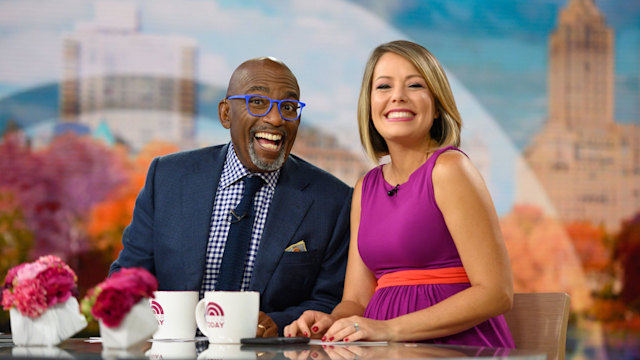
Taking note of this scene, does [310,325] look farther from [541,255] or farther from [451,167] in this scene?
[541,255]

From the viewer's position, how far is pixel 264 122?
2.19 m

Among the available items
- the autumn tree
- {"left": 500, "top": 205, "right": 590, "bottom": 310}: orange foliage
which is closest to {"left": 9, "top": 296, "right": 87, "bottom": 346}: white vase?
{"left": 500, "top": 205, "right": 590, "bottom": 310}: orange foliage

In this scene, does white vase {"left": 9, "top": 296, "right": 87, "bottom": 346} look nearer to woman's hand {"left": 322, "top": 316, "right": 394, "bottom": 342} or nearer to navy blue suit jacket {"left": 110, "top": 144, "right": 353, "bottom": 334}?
woman's hand {"left": 322, "top": 316, "right": 394, "bottom": 342}

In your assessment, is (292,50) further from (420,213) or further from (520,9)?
(420,213)

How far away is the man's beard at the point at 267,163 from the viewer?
2199 millimetres

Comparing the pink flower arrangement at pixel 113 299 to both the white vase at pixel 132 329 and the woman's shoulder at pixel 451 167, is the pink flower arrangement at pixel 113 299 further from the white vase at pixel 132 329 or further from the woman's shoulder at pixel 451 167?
the woman's shoulder at pixel 451 167

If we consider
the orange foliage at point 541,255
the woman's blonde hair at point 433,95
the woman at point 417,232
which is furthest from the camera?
the orange foliage at point 541,255

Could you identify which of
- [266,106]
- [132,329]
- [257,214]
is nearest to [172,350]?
[132,329]

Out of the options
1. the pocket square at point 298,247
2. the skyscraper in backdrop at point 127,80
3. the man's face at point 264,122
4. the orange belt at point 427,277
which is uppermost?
the skyscraper in backdrop at point 127,80

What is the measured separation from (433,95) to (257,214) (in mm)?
650

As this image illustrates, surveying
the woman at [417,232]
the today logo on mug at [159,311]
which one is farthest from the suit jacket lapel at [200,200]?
the today logo on mug at [159,311]

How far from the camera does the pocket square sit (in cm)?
213

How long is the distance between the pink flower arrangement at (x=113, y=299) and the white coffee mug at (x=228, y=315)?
0.18 metres

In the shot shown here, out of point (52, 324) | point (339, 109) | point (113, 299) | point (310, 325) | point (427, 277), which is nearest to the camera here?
point (113, 299)
